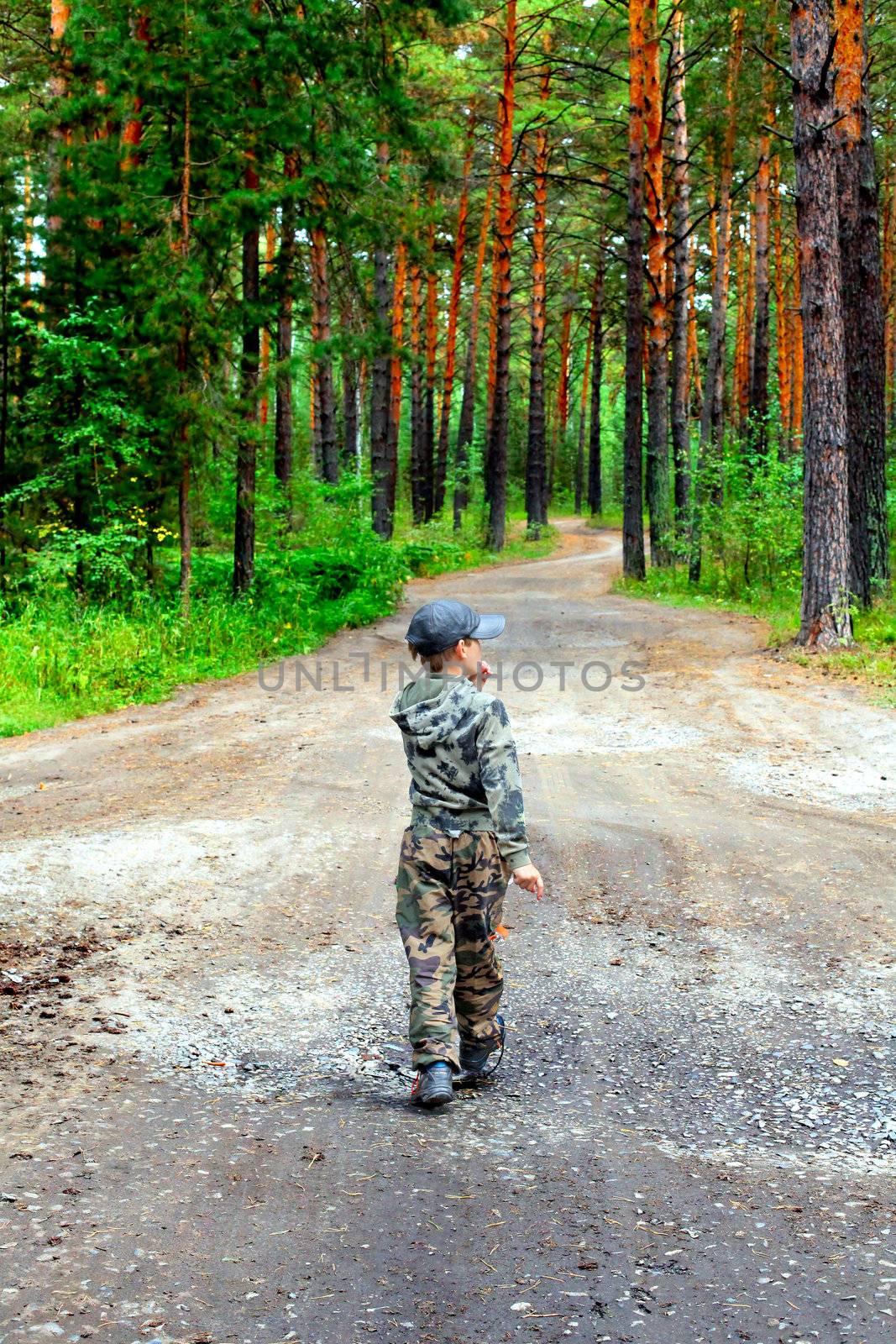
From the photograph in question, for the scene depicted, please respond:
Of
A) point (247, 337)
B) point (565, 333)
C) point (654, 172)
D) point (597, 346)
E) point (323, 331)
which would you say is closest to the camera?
point (247, 337)

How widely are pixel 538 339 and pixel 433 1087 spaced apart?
110ft

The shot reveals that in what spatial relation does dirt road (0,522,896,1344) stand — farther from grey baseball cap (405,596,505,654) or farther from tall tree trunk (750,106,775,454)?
tall tree trunk (750,106,775,454)

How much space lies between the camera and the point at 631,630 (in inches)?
656

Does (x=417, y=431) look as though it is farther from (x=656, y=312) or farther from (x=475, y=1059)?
(x=475, y=1059)

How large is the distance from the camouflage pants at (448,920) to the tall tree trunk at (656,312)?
64.1ft

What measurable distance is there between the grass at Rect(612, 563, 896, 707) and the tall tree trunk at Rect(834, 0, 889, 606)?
105cm

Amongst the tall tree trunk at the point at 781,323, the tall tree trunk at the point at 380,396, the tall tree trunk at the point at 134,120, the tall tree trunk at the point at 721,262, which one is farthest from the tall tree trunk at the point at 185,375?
the tall tree trunk at the point at 781,323

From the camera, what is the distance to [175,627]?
14219 mm

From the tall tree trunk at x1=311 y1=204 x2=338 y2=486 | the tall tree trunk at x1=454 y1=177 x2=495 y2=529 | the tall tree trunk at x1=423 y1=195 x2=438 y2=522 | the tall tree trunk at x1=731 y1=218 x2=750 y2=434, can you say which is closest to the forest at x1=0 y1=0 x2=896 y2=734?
the tall tree trunk at x1=311 y1=204 x2=338 y2=486

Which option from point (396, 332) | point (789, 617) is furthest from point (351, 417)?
point (789, 617)

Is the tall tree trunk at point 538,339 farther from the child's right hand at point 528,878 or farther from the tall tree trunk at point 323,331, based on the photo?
the child's right hand at point 528,878

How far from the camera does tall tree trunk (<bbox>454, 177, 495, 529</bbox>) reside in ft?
116

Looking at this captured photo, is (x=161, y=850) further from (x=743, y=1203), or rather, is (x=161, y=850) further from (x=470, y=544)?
(x=470, y=544)

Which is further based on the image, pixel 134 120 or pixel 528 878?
pixel 134 120
